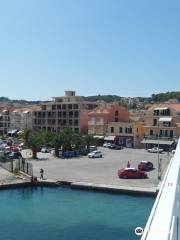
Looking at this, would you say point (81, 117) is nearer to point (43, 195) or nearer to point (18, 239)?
point (43, 195)

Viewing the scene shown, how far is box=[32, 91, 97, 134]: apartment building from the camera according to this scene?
87688mm

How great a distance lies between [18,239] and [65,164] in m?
26.6

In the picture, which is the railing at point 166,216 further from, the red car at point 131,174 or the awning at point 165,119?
the awning at point 165,119

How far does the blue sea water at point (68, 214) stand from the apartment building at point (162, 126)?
112ft

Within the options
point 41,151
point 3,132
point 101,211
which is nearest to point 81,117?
point 41,151

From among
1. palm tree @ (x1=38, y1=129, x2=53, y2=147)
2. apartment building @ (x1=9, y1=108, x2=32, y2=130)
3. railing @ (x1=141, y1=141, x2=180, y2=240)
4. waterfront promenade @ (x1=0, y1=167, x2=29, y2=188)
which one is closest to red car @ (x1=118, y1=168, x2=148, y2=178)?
waterfront promenade @ (x1=0, y1=167, x2=29, y2=188)

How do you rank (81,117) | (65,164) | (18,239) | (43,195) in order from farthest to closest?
(81,117) → (65,164) → (43,195) → (18,239)

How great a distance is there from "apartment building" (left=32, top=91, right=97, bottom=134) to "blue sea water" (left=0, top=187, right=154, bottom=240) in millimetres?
47959

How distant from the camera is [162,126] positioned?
71.8 metres

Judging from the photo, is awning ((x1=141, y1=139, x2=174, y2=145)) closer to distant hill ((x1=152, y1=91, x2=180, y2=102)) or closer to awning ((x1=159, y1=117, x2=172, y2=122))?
awning ((x1=159, y1=117, x2=172, y2=122))

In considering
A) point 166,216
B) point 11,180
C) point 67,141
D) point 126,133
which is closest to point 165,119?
point 126,133

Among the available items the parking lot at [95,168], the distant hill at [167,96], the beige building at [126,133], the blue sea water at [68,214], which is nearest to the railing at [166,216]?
the blue sea water at [68,214]

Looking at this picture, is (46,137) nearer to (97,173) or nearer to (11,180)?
(97,173)

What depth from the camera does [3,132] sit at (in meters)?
112
